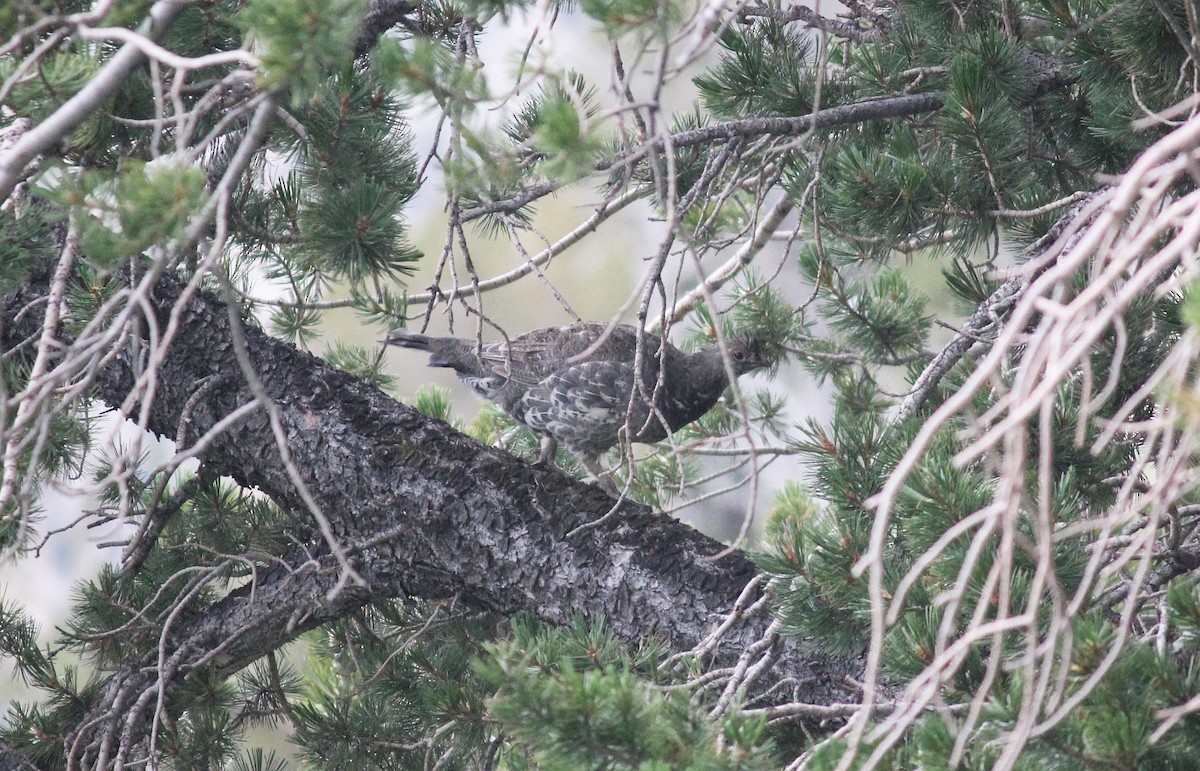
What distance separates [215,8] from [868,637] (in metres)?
2.40

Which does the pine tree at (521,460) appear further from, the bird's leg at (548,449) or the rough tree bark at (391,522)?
the bird's leg at (548,449)

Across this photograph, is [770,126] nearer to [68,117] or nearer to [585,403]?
[68,117]

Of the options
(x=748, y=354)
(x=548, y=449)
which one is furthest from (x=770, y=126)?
(x=548, y=449)

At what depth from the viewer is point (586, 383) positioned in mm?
4953

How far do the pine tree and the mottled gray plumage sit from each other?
37.0 inches

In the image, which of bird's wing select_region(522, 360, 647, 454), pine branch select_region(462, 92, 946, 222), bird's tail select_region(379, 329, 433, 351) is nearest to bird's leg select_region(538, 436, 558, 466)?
bird's wing select_region(522, 360, 647, 454)

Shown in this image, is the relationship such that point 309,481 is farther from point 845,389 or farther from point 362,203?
point 845,389

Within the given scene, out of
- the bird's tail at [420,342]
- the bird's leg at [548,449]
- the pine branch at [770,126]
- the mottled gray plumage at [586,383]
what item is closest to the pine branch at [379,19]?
the pine branch at [770,126]

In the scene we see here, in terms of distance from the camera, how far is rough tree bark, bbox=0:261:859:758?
10.6 feet

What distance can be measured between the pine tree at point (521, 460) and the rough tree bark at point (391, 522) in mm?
13

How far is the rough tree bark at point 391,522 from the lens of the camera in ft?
10.6

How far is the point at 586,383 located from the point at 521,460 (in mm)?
1437

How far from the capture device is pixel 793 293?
17.4 m

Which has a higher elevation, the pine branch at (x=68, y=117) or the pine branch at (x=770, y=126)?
the pine branch at (x=770, y=126)
